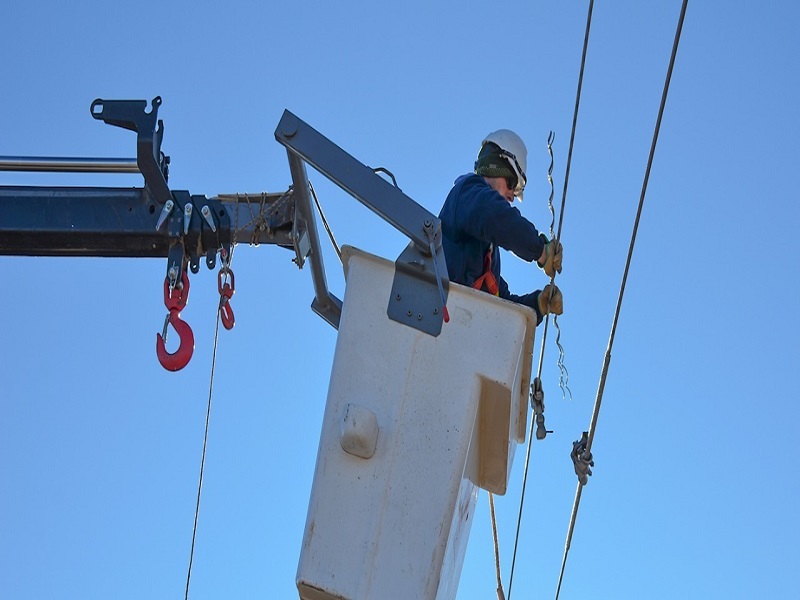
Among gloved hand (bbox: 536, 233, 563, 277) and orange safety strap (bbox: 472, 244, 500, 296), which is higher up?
gloved hand (bbox: 536, 233, 563, 277)

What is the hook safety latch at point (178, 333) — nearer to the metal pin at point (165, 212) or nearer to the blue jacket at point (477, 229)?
the metal pin at point (165, 212)

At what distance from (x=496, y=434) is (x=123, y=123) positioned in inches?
66.6

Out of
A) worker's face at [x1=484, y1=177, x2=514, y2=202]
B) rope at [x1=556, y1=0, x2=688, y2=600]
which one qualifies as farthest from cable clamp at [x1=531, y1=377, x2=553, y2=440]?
worker's face at [x1=484, y1=177, x2=514, y2=202]

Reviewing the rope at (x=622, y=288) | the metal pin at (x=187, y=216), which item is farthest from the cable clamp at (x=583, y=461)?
the metal pin at (x=187, y=216)

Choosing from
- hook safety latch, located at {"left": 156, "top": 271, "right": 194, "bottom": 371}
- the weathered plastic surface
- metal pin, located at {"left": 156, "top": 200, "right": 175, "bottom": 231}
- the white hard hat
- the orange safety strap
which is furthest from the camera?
the white hard hat

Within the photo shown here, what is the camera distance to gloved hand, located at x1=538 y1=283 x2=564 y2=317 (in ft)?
15.8

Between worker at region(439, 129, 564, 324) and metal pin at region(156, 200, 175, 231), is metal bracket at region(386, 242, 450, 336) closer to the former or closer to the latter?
worker at region(439, 129, 564, 324)

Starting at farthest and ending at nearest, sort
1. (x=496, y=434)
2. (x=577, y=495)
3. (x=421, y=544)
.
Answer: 1. (x=577, y=495)
2. (x=496, y=434)
3. (x=421, y=544)

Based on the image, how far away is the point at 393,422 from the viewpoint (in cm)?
407

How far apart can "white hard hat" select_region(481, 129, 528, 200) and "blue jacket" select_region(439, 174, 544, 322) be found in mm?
372

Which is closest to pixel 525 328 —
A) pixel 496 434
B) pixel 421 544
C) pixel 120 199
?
pixel 496 434

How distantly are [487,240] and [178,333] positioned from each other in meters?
1.02

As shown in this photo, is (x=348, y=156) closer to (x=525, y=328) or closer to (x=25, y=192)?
(x=525, y=328)

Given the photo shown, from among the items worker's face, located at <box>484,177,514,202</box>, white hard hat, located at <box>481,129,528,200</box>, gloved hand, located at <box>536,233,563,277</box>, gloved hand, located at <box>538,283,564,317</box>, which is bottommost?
gloved hand, located at <box>538,283,564,317</box>
